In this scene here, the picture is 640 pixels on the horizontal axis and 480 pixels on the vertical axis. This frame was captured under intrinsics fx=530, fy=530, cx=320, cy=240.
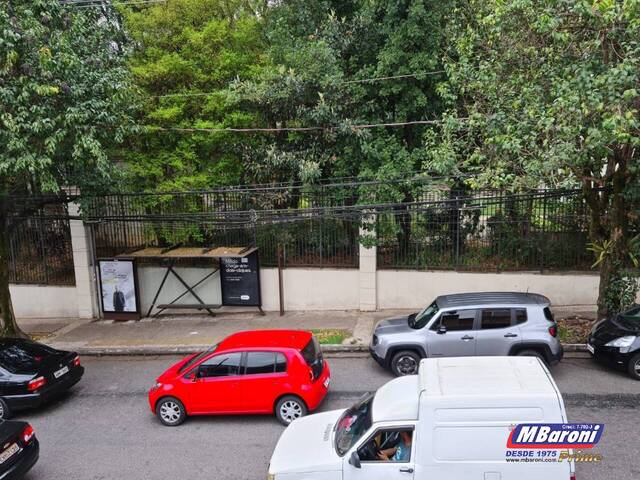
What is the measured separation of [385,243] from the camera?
15312 millimetres

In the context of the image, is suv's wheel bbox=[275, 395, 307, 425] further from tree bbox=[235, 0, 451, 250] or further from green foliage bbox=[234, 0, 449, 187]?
green foliage bbox=[234, 0, 449, 187]

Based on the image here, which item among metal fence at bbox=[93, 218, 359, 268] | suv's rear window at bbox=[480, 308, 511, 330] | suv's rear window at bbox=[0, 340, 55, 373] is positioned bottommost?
suv's rear window at bbox=[0, 340, 55, 373]

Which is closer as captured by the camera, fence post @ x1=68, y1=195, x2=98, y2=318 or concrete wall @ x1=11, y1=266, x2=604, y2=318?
concrete wall @ x1=11, y1=266, x2=604, y2=318

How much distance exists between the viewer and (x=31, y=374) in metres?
9.90

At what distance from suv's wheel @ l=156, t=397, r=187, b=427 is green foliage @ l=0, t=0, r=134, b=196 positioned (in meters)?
5.54

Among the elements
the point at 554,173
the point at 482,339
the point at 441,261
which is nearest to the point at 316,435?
the point at 482,339

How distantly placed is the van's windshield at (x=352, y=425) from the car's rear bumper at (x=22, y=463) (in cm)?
453

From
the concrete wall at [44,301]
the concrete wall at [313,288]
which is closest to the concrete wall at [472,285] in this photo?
the concrete wall at [313,288]

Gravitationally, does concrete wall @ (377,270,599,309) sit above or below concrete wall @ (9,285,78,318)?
above

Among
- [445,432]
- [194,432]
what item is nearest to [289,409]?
[194,432]

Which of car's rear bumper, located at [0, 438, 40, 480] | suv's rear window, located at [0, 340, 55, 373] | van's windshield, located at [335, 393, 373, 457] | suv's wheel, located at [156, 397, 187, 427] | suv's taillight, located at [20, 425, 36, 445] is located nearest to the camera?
van's windshield, located at [335, 393, 373, 457]

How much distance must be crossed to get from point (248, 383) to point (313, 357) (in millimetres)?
1202

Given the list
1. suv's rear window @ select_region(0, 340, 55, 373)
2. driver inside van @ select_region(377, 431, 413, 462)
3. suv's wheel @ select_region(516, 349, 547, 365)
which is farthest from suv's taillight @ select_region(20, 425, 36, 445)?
suv's wheel @ select_region(516, 349, 547, 365)

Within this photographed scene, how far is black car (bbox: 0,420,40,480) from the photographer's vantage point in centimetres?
728
